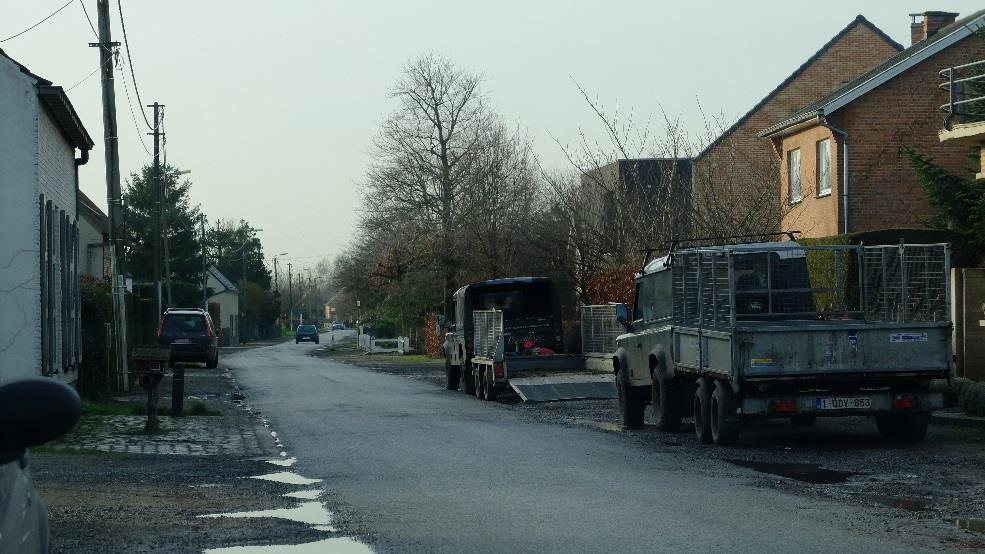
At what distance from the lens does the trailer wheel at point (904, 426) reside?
50.1ft

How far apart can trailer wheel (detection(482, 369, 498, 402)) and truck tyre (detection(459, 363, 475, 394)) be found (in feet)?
6.33

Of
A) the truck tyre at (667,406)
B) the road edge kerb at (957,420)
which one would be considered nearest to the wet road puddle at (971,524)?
the road edge kerb at (957,420)

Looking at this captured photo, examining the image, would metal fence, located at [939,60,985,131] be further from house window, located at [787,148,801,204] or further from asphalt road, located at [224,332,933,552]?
house window, located at [787,148,801,204]

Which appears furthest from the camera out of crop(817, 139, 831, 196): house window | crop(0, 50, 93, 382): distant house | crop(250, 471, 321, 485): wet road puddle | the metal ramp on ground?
crop(817, 139, 831, 196): house window

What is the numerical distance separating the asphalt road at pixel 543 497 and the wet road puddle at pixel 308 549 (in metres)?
0.13

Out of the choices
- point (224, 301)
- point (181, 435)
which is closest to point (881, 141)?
point (181, 435)

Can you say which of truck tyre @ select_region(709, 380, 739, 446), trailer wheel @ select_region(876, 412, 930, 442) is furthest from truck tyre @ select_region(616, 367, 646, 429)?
trailer wheel @ select_region(876, 412, 930, 442)

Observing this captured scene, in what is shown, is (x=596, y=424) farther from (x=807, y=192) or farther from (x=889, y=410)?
(x=807, y=192)

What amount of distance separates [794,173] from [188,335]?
1969 cm

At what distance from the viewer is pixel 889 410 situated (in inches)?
591

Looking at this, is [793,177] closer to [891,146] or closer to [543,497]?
[891,146]

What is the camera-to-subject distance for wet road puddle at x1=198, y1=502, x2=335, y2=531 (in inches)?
372

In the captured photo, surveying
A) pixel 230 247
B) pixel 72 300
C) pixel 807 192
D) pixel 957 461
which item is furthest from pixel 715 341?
pixel 230 247

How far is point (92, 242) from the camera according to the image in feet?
189
